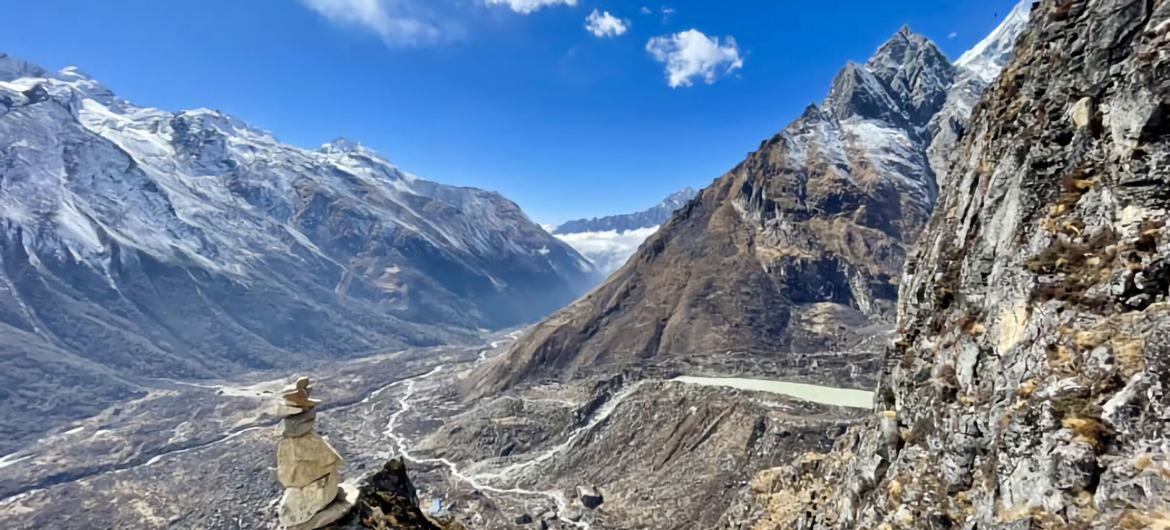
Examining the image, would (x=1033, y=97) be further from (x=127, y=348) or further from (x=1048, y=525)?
(x=127, y=348)

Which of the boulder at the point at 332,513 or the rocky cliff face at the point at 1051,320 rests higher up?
the rocky cliff face at the point at 1051,320

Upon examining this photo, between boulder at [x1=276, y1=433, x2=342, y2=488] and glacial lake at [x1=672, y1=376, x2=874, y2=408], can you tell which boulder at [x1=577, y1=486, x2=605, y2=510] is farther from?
boulder at [x1=276, y1=433, x2=342, y2=488]

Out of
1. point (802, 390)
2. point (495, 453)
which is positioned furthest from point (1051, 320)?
point (495, 453)

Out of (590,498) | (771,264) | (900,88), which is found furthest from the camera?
(900,88)

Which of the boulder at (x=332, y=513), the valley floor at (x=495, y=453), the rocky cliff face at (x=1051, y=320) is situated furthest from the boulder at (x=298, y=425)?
the valley floor at (x=495, y=453)

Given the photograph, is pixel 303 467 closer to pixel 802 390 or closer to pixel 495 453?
pixel 495 453

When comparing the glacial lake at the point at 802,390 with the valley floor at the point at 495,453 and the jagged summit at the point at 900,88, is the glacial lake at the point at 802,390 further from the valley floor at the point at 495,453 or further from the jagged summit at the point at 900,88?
the jagged summit at the point at 900,88
